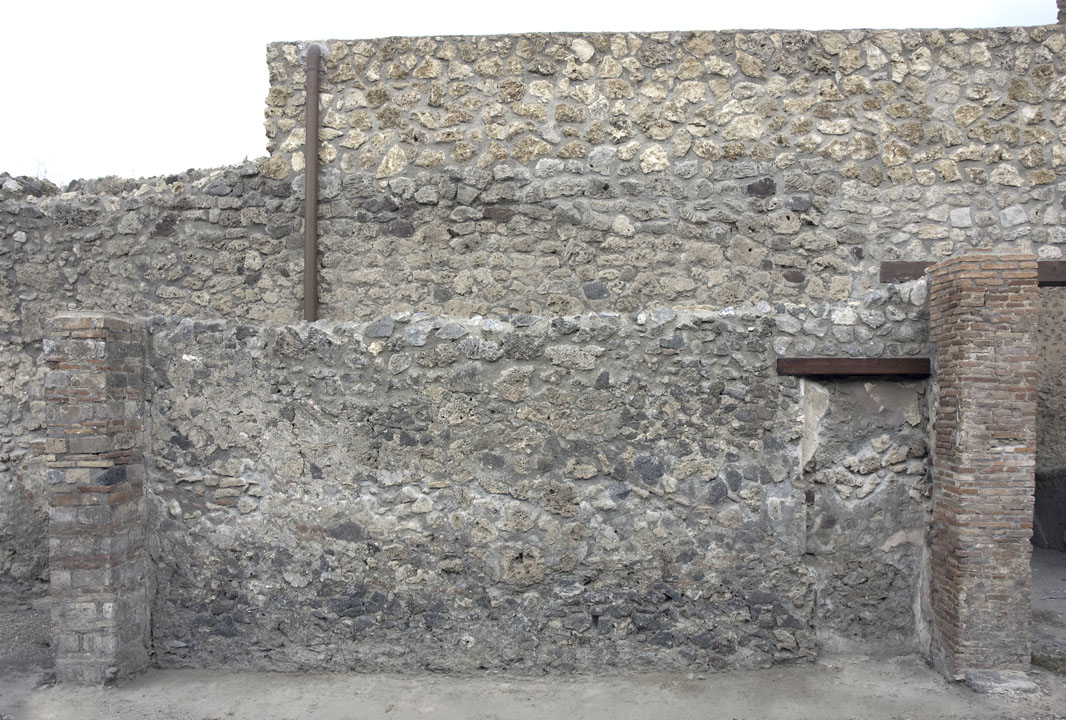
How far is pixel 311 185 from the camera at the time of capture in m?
6.75

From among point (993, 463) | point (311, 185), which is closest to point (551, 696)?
point (993, 463)

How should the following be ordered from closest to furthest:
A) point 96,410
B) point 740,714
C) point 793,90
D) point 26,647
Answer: point 740,714 < point 96,410 < point 26,647 < point 793,90

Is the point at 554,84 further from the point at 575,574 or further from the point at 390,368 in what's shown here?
the point at 575,574

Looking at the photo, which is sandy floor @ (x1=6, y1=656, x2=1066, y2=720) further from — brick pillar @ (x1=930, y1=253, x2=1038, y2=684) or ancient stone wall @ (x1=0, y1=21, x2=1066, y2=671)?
brick pillar @ (x1=930, y1=253, x2=1038, y2=684)

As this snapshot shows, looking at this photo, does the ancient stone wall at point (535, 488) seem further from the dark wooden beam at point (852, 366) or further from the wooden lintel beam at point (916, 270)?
the wooden lintel beam at point (916, 270)

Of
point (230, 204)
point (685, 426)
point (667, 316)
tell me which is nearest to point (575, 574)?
point (685, 426)

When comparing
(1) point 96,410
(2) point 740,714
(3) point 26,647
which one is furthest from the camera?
(3) point 26,647

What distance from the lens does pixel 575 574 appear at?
476cm

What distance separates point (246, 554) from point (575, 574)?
2050 millimetres

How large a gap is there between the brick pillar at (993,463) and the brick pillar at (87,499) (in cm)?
495

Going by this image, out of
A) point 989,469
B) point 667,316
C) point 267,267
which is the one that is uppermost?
point 267,267

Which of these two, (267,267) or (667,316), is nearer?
(667,316)

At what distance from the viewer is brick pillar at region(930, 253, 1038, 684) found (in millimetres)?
4469

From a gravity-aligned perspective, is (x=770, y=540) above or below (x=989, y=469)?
below
